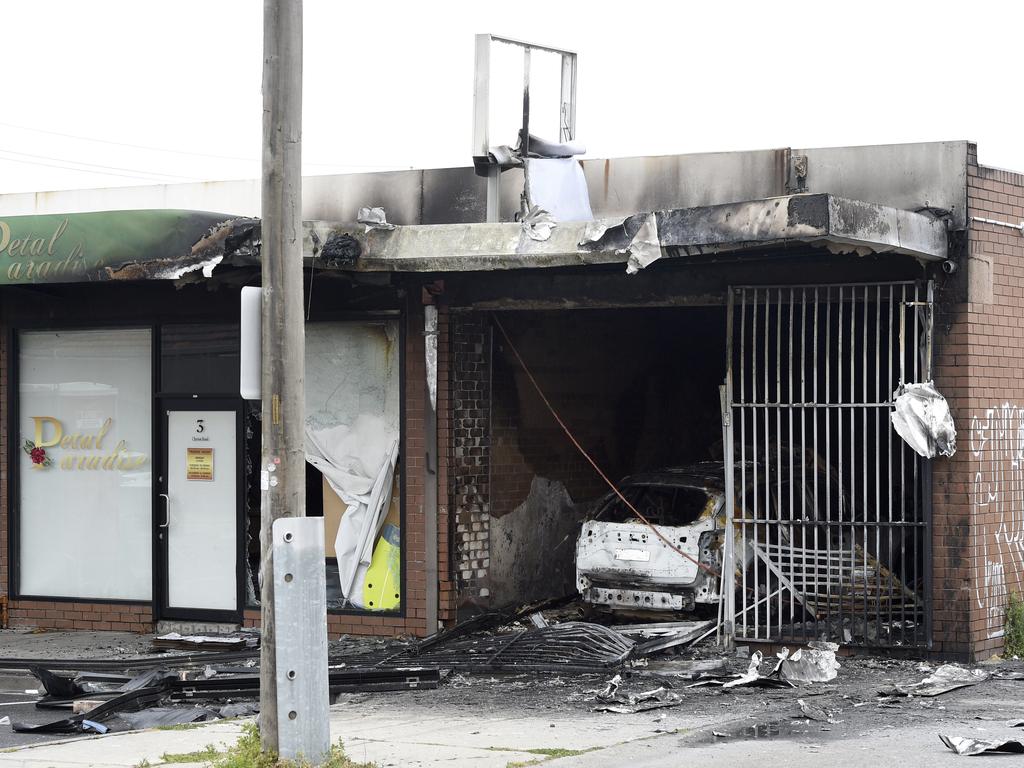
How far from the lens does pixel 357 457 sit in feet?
43.6

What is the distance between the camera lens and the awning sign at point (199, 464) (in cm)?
1388

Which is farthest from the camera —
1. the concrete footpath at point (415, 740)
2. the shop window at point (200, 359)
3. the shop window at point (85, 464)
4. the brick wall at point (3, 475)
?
the brick wall at point (3, 475)

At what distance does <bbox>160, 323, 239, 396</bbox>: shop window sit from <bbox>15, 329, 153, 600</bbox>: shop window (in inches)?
9.6

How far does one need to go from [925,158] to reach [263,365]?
6464 mm

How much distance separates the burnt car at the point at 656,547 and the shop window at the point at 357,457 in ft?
6.11

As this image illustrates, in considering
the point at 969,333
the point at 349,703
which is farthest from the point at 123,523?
the point at 969,333

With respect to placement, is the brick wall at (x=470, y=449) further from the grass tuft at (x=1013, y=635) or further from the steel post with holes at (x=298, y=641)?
the steel post with holes at (x=298, y=641)

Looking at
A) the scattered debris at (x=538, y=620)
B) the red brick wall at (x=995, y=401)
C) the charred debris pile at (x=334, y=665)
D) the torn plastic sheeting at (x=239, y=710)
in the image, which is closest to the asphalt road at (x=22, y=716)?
the charred debris pile at (x=334, y=665)

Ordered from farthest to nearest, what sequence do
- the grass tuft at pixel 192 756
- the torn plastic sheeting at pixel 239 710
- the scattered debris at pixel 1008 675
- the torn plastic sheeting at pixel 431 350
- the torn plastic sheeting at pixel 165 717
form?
1. the torn plastic sheeting at pixel 431 350
2. the scattered debris at pixel 1008 675
3. the torn plastic sheeting at pixel 239 710
4. the torn plastic sheeting at pixel 165 717
5. the grass tuft at pixel 192 756

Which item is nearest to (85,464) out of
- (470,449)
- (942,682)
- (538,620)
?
(470,449)

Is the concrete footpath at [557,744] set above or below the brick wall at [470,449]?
below

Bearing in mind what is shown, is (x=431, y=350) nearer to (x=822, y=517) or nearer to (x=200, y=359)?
(x=200, y=359)

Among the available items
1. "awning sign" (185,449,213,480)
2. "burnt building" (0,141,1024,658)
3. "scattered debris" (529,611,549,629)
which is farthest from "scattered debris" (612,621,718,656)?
"awning sign" (185,449,213,480)

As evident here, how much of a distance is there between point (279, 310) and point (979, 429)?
21.8 ft
